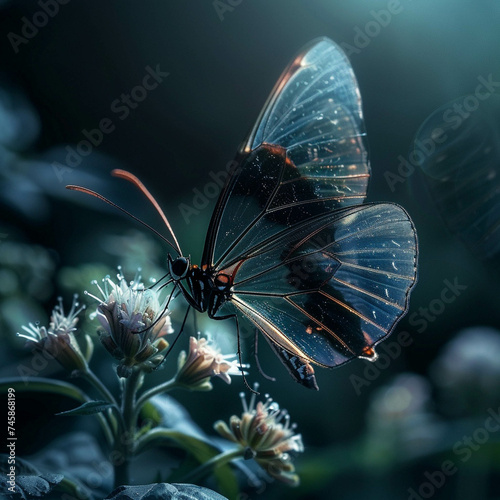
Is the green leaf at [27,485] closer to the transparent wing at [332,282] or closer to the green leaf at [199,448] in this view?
the green leaf at [199,448]

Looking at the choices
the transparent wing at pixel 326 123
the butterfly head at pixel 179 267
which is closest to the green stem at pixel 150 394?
the butterfly head at pixel 179 267

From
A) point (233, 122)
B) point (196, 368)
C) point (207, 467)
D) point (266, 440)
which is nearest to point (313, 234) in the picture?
point (196, 368)

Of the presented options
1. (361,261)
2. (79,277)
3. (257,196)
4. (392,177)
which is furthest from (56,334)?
(392,177)

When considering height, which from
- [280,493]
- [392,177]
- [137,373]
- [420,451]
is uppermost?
[392,177]

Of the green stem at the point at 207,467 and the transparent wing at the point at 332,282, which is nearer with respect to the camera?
the green stem at the point at 207,467

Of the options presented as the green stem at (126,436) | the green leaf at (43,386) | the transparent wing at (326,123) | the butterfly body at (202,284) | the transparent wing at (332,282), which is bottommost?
the green leaf at (43,386)

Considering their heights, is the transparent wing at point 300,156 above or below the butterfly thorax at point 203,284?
above

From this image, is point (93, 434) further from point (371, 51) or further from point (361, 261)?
point (371, 51)
